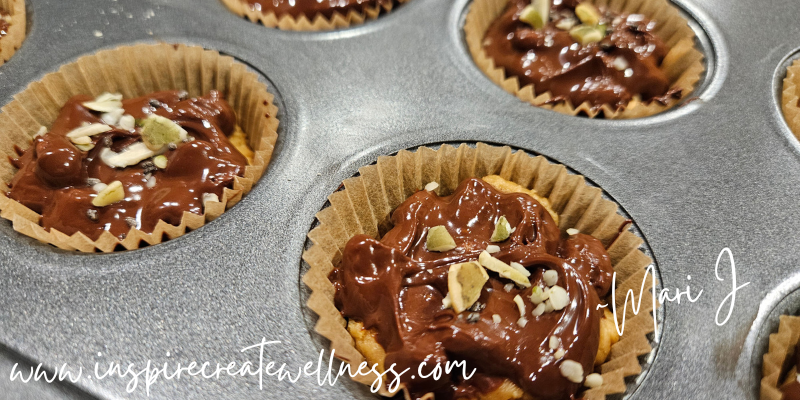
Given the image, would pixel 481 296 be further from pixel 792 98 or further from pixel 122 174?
pixel 792 98

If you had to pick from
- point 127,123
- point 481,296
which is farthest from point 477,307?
point 127,123

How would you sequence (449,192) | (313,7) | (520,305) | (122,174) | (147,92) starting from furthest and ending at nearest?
(313,7)
(147,92)
(449,192)
(122,174)
(520,305)

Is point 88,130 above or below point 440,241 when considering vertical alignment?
above

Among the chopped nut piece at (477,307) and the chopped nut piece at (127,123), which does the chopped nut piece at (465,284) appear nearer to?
the chopped nut piece at (477,307)

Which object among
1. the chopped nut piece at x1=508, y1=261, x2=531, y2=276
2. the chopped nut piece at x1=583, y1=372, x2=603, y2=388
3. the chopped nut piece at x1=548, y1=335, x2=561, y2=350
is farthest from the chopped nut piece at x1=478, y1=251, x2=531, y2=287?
the chopped nut piece at x1=583, y1=372, x2=603, y2=388

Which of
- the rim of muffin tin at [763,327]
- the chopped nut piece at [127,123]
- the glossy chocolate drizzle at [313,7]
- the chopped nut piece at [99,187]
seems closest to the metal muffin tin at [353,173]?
the rim of muffin tin at [763,327]

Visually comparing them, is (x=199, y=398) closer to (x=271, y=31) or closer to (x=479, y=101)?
(x=479, y=101)
